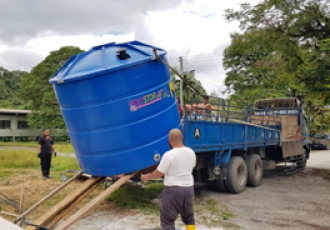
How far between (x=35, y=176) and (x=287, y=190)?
7.55 m

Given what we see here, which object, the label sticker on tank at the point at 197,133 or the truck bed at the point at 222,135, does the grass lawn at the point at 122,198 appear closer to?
the truck bed at the point at 222,135

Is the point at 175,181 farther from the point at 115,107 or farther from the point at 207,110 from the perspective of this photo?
the point at 207,110

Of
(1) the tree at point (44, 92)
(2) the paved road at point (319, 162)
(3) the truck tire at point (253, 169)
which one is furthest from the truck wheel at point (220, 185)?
(1) the tree at point (44, 92)

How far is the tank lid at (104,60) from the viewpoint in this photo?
468 centimetres

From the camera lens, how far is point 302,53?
37.7ft

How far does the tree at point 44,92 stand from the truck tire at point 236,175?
25149mm

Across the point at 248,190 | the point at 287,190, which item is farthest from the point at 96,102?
the point at 287,190

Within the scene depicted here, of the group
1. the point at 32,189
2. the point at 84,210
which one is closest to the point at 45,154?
the point at 32,189

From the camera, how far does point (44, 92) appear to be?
31.2m

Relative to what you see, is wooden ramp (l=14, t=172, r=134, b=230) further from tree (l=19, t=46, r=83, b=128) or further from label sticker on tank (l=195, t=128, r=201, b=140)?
tree (l=19, t=46, r=83, b=128)

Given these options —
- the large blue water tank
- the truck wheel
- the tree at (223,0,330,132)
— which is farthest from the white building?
the large blue water tank

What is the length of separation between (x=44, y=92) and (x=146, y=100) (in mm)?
28530

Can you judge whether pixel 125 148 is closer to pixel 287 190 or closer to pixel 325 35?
pixel 287 190

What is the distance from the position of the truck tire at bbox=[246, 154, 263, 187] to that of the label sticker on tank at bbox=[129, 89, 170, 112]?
193 inches
